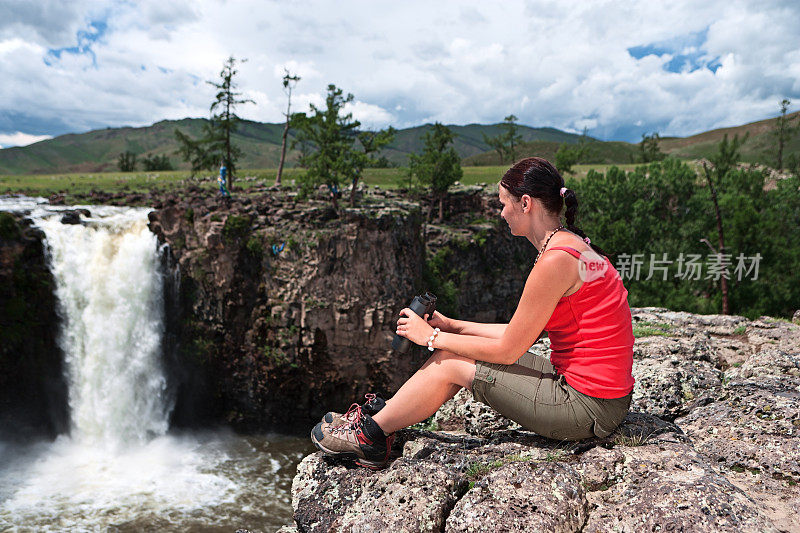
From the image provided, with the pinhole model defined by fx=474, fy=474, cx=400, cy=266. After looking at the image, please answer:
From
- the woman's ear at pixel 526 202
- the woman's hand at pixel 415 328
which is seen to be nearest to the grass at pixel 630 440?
the woman's hand at pixel 415 328

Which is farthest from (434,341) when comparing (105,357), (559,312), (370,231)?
(105,357)

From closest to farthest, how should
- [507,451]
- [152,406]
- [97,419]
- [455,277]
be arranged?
[507,451] < [97,419] < [152,406] < [455,277]

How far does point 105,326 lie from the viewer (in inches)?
843

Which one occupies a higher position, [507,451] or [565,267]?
[565,267]

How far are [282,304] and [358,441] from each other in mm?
20873

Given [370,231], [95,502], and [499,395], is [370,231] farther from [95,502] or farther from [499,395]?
[499,395]

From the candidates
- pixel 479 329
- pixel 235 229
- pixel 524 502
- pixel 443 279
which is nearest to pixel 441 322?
pixel 479 329

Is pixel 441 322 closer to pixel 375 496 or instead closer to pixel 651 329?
pixel 375 496

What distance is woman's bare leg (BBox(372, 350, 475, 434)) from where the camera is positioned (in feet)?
12.9

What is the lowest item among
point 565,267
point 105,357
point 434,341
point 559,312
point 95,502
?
point 95,502

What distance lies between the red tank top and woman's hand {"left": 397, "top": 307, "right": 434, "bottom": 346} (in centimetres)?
104

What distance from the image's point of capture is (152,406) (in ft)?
73.8

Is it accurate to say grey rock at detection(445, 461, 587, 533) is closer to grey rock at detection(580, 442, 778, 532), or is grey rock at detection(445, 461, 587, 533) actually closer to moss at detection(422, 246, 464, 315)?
grey rock at detection(580, 442, 778, 532)

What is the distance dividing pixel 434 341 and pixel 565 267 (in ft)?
3.99
